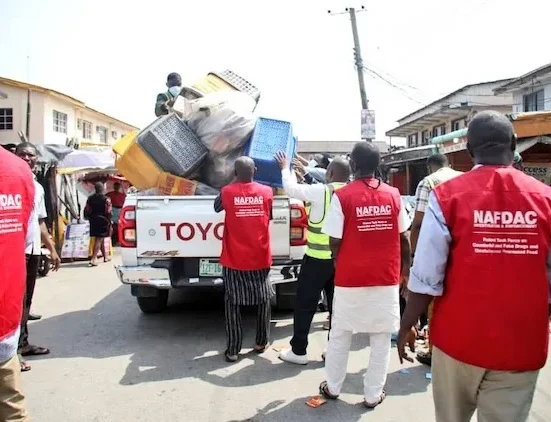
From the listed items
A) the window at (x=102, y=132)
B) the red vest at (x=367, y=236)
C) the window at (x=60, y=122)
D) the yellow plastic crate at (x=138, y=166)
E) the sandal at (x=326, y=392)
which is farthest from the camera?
the window at (x=102, y=132)

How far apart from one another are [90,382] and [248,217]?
1964 millimetres

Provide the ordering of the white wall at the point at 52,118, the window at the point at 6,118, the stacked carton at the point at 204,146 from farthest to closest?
the white wall at the point at 52,118 → the window at the point at 6,118 → the stacked carton at the point at 204,146

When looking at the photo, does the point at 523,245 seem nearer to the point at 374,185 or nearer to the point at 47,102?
the point at 374,185

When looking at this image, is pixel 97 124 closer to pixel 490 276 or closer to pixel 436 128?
pixel 436 128

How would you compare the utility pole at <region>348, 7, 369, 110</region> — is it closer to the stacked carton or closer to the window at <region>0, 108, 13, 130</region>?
the stacked carton

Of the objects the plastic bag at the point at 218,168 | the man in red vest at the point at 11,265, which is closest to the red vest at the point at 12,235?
the man in red vest at the point at 11,265

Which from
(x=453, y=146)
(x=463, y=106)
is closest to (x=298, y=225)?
(x=453, y=146)

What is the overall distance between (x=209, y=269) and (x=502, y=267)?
12.0 feet

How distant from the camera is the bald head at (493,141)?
215 centimetres

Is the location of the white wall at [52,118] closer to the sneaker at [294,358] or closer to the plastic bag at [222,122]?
the plastic bag at [222,122]

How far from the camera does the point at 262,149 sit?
5.50 metres

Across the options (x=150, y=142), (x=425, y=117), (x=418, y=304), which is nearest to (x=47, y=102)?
(x=425, y=117)

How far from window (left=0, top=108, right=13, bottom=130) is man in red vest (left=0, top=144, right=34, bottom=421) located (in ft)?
87.5

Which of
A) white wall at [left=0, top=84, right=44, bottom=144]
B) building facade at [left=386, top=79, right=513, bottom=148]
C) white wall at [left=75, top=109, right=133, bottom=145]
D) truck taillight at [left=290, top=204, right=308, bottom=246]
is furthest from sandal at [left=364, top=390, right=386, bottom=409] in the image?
white wall at [left=75, top=109, right=133, bottom=145]
